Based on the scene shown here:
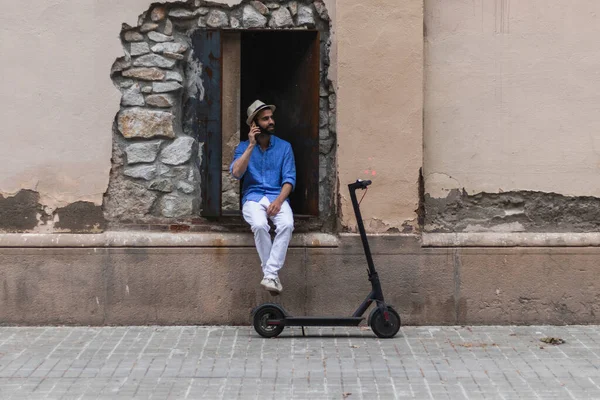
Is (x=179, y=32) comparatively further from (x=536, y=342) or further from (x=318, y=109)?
(x=536, y=342)

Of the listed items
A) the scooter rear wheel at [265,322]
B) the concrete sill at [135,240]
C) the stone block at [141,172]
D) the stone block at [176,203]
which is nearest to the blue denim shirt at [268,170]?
the concrete sill at [135,240]

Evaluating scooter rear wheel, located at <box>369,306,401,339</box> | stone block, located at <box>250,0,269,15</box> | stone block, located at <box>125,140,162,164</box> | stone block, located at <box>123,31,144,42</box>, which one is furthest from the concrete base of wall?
stone block, located at <box>250,0,269,15</box>

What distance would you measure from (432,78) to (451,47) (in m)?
0.30

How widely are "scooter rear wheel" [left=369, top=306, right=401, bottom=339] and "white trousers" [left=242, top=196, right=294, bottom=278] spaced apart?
2.71 feet

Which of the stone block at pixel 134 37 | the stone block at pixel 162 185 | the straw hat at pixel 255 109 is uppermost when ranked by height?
the stone block at pixel 134 37

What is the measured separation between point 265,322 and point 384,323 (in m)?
0.92

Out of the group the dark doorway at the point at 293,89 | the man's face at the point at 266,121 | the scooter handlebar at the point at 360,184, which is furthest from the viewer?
the dark doorway at the point at 293,89

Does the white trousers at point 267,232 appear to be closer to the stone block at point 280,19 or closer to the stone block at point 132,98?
the stone block at point 132,98

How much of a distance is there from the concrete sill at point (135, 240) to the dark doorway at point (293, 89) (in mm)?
503

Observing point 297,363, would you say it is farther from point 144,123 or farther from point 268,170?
point 144,123

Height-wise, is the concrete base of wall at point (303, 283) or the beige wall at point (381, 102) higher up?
the beige wall at point (381, 102)

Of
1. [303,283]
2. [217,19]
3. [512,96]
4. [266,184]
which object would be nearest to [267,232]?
[266,184]

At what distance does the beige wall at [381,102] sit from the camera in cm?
866

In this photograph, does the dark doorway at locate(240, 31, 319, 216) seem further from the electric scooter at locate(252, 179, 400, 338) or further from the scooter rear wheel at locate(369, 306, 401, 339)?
the scooter rear wheel at locate(369, 306, 401, 339)
